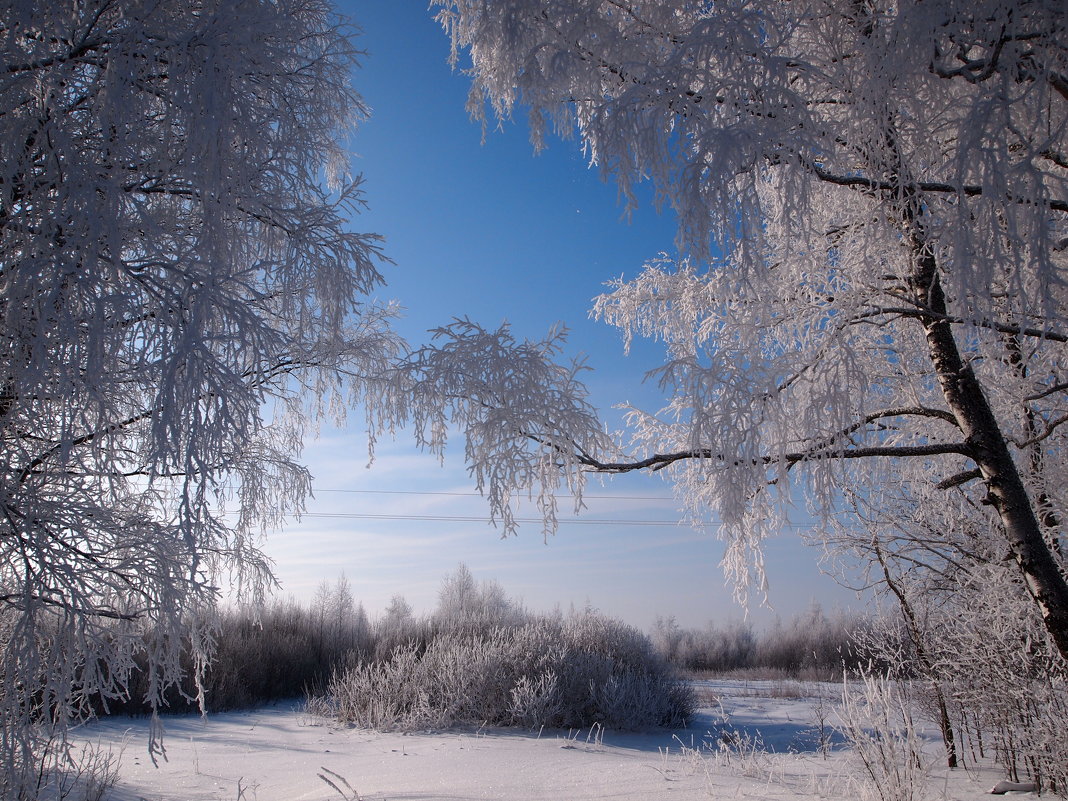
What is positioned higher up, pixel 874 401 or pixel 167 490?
pixel 874 401

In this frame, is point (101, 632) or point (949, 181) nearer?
point (949, 181)

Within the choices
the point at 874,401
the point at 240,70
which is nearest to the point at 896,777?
the point at 874,401

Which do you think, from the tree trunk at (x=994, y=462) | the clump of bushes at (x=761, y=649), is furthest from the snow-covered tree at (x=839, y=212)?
the clump of bushes at (x=761, y=649)

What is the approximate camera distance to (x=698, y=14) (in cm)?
387

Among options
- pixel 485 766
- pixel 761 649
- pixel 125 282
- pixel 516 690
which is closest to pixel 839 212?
pixel 125 282

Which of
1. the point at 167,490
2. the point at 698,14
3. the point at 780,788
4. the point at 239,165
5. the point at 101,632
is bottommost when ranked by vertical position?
the point at 780,788

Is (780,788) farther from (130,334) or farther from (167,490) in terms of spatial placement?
(130,334)

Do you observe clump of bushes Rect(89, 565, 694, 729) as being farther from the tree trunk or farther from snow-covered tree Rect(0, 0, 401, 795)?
the tree trunk

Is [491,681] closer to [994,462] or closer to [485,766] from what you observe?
[485,766]

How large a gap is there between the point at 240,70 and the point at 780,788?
626 centimetres

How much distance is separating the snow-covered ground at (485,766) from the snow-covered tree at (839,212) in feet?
6.63

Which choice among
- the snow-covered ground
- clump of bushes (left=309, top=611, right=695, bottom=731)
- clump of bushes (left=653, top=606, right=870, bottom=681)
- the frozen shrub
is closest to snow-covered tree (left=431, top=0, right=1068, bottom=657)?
the frozen shrub

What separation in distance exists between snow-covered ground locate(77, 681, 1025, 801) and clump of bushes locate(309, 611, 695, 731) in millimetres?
333

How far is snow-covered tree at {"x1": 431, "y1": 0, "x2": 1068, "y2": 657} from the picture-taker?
109 inches
